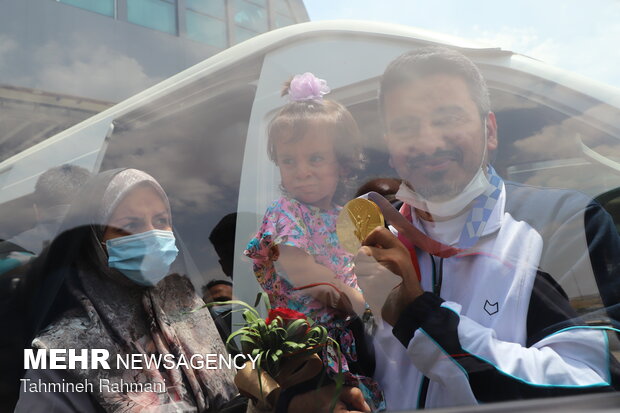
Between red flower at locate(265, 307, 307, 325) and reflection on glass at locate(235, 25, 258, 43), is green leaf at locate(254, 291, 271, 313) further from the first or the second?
reflection on glass at locate(235, 25, 258, 43)

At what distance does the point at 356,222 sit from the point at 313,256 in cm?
20

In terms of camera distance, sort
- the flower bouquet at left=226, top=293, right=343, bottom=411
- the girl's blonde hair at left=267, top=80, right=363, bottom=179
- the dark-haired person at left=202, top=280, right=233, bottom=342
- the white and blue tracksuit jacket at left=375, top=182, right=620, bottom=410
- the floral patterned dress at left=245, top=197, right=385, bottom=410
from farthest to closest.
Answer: the dark-haired person at left=202, top=280, right=233, bottom=342, the girl's blonde hair at left=267, top=80, right=363, bottom=179, the floral patterned dress at left=245, top=197, right=385, bottom=410, the flower bouquet at left=226, top=293, right=343, bottom=411, the white and blue tracksuit jacket at left=375, top=182, right=620, bottom=410

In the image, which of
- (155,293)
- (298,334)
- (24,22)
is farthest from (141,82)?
(298,334)

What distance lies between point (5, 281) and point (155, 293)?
16.9 inches

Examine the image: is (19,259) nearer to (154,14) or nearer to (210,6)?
(154,14)

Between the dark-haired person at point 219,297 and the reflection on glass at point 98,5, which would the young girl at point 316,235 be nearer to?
the dark-haired person at point 219,297

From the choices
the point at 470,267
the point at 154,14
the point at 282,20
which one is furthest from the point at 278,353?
the point at 282,20

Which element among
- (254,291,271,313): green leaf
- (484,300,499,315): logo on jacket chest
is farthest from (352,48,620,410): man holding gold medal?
(254,291,271,313): green leaf

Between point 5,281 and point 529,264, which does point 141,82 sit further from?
point 529,264

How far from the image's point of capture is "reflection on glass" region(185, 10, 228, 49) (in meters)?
1.51

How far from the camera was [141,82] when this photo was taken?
5.05 ft

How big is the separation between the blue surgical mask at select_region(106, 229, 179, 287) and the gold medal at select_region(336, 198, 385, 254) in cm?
57

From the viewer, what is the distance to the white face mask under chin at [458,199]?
1.31 meters

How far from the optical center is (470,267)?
130 cm
